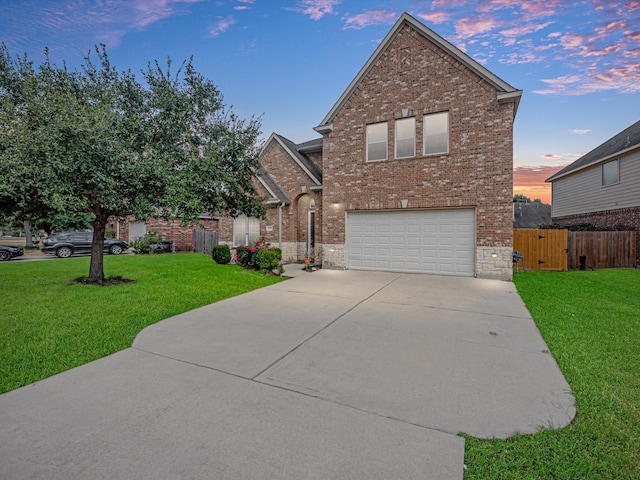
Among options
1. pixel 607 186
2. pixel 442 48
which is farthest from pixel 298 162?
pixel 607 186

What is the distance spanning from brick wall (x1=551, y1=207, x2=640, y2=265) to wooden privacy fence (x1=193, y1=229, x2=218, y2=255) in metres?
21.6

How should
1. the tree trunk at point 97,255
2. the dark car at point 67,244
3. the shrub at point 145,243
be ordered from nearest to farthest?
the tree trunk at point 97,255, the dark car at point 67,244, the shrub at point 145,243

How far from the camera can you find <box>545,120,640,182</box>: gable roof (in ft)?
45.6

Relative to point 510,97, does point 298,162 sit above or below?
below

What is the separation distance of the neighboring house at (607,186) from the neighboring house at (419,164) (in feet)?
28.2

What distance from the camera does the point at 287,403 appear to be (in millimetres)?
2893

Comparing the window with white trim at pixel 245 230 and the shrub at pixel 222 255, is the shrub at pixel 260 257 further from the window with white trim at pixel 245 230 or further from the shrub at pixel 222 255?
the window with white trim at pixel 245 230

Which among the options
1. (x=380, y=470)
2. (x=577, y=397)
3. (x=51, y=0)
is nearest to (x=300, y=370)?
(x=380, y=470)

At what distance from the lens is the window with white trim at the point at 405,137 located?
1112cm

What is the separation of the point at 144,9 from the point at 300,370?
11453 millimetres

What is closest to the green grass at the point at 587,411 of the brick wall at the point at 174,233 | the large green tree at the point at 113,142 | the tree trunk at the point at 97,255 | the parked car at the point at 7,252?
the large green tree at the point at 113,142

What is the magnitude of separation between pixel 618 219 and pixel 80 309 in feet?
70.1

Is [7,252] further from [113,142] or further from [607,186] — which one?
[607,186]

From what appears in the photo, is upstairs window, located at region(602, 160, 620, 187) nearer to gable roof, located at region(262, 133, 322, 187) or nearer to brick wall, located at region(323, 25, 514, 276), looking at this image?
brick wall, located at region(323, 25, 514, 276)
